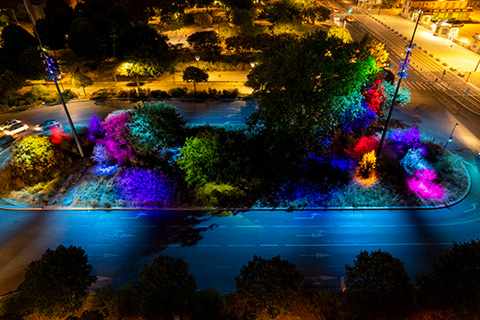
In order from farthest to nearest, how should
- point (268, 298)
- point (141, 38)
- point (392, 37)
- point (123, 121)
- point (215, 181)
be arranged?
point (392, 37), point (141, 38), point (123, 121), point (215, 181), point (268, 298)

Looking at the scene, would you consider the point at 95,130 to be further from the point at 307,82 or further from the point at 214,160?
the point at 307,82

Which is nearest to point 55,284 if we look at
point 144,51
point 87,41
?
point 144,51

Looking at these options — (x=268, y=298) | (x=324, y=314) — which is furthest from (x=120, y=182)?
(x=324, y=314)

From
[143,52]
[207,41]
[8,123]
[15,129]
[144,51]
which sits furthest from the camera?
[207,41]

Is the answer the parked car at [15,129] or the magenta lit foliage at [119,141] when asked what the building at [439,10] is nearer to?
the magenta lit foliage at [119,141]

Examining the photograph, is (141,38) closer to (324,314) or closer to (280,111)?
(280,111)
